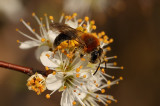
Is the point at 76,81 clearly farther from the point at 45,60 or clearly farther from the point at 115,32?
the point at 115,32

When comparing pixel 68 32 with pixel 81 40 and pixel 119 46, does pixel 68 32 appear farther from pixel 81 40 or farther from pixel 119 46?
pixel 119 46

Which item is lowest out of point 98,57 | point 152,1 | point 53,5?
point 98,57

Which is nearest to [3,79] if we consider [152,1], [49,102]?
[49,102]

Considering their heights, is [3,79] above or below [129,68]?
above

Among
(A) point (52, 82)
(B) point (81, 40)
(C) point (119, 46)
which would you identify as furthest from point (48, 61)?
(C) point (119, 46)

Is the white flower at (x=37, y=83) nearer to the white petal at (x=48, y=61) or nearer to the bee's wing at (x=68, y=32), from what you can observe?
the white petal at (x=48, y=61)

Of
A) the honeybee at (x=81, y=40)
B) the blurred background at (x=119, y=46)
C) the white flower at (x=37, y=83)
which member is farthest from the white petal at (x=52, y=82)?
the blurred background at (x=119, y=46)
